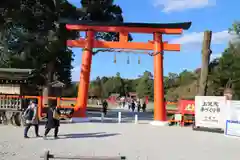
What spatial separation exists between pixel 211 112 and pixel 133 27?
330 inches

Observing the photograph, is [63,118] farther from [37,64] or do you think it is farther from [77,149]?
[77,149]

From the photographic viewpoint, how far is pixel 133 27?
916 inches

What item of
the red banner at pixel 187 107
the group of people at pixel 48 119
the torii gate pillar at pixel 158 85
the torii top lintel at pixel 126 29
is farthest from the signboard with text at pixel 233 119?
the group of people at pixel 48 119

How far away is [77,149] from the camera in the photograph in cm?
1089

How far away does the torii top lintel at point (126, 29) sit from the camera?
23.2 m

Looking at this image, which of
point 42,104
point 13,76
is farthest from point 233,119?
point 13,76

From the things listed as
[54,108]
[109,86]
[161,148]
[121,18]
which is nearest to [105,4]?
[121,18]

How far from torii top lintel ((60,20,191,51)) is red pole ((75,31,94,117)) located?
0.29 meters

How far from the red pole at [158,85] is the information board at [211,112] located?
3.10 m

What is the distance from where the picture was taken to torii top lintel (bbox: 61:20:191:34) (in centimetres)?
2319

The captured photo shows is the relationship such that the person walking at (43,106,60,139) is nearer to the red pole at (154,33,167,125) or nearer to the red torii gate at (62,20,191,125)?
the red torii gate at (62,20,191,125)

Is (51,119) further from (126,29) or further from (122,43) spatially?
(126,29)

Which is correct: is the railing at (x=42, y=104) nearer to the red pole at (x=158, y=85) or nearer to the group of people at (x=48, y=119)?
the red pole at (x=158, y=85)

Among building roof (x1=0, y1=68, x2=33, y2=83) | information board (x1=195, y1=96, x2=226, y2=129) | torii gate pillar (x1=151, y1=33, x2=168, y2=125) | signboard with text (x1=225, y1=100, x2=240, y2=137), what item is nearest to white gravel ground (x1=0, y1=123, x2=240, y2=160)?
signboard with text (x1=225, y1=100, x2=240, y2=137)
